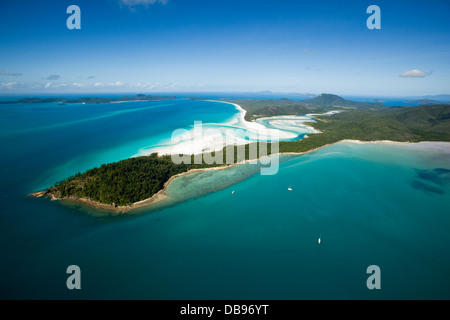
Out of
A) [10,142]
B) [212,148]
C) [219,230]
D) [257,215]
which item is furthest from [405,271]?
[10,142]

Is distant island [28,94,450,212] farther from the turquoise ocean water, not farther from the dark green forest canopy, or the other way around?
the turquoise ocean water

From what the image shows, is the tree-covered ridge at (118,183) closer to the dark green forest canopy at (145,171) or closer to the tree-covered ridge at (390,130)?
the dark green forest canopy at (145,171)

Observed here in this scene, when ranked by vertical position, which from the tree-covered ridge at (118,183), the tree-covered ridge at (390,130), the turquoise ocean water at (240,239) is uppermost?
the tree-covered ridge at (390,130)

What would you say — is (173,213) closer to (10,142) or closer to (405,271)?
(405,271)

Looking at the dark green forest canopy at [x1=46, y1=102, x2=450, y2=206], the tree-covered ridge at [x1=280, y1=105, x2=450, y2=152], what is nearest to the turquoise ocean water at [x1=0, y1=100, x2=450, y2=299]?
the dark green forest canopy at [x1=46, y1=102, x2=450, y2=206]

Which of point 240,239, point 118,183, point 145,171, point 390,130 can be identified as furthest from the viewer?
point 390,130

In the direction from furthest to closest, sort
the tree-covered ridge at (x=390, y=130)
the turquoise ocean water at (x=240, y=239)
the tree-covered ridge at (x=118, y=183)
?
1. the tree-covered ridge at (x=390, y=130)
2. the tree-covered ridge at (x=118, y=183)
3. the turquoise ocean water at (x=240, y=239)

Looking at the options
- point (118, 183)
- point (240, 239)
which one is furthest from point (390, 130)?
point (118, 183)

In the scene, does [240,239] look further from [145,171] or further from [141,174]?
[145,171]

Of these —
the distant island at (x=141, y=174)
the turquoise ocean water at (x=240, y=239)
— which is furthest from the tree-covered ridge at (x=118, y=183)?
the turquoise ocean water at (x=240, y=239)
